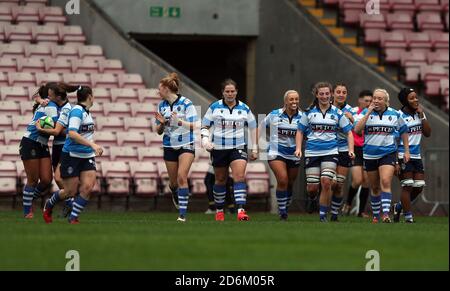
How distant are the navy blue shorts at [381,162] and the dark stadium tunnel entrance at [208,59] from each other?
53.7 ft

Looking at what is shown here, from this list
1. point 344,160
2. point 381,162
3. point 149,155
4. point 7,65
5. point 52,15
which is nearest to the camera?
point 381,162

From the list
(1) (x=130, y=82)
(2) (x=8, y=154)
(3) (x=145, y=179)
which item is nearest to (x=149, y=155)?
(3) (x=145, y=179)

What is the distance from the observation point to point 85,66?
33.7 meters

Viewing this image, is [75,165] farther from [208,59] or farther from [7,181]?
[208,59]

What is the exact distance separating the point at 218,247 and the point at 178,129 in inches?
242

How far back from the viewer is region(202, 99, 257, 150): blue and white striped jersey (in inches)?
898

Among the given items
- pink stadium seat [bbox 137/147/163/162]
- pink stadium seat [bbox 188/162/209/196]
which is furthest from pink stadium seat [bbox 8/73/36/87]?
pink stadium seat [bbox 188/162/209/196]

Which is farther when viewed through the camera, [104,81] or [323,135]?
[104,81]

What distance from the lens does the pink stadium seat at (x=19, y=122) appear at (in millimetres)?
30953

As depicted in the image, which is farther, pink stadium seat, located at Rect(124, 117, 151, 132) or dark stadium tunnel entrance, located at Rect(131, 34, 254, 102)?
dark stadium tunnel entrance, located at Rect(131, 34, 254, 102)

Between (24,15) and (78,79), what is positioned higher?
(24,15)

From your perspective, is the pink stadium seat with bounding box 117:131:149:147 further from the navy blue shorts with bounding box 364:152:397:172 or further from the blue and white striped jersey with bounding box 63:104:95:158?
the blue and white striped jersey with bounding box 63:104:95:158

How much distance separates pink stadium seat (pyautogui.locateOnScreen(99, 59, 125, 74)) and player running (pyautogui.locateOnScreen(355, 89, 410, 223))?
38.9 feet

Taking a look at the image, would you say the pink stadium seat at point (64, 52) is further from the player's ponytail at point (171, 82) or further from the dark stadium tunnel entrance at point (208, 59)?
the player's ponytail at point (171, 82)
